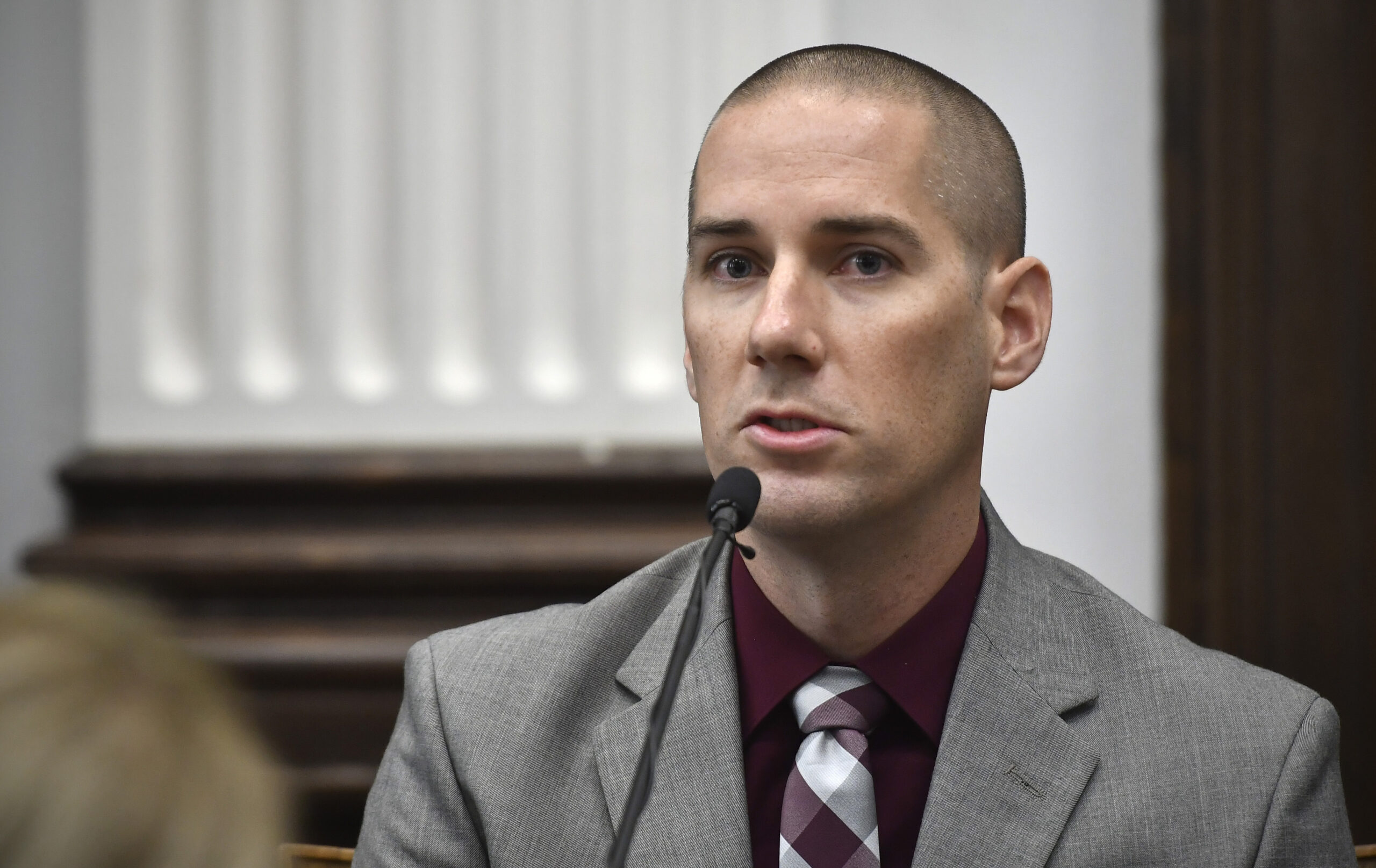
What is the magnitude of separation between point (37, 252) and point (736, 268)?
5.02 feet

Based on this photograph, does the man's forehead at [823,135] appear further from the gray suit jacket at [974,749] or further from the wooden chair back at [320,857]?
the wooden chair back at [320,857]

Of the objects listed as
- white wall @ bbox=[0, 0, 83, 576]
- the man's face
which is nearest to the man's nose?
the man's face

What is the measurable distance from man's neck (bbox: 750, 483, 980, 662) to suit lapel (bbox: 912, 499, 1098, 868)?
7 centimetres

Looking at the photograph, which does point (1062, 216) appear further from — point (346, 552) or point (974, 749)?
point (346, 552)

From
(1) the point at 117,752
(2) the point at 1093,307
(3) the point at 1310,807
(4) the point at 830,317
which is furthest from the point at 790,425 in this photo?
(2) the point at 1093,307

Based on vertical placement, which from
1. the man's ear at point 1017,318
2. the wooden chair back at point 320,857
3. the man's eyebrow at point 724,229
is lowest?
the wooden chair back at point 320,857

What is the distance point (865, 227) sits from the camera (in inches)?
46.3

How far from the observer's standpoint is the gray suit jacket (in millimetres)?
1104

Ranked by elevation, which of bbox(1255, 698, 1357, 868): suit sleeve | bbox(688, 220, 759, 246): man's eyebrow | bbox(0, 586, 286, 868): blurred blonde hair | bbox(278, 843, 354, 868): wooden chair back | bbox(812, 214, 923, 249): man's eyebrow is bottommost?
bbox(278, 843, 354, 868): wooden chair back

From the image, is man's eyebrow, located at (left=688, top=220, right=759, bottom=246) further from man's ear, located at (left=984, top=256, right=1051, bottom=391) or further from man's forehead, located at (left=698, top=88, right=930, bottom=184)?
man's ear, located at (left=984, top=256, right=1051, bottom=391)

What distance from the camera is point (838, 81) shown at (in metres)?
1.25

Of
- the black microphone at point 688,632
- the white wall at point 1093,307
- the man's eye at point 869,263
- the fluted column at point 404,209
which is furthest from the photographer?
the fluted column at point 404,209

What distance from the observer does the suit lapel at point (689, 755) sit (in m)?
1.13

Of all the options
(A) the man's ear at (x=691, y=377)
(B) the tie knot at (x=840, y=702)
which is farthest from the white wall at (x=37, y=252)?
(B) the tie knot at (x=840, y=702)
